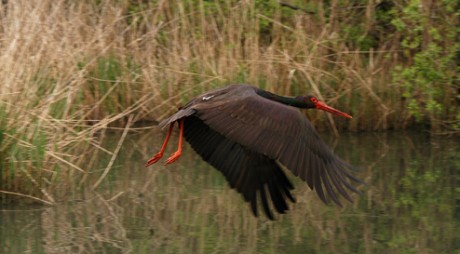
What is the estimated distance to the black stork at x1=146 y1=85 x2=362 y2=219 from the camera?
19.4 ft

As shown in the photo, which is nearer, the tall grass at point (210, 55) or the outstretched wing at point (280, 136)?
the outstretched wing at point (280, 136)

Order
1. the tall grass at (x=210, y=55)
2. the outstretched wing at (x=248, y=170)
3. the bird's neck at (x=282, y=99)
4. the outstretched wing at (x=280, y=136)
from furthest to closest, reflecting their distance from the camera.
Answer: the tall grass at (x=210, y=55)
the bird's neck at (x=282, y=99)
the outstretched wing at (x=248, y=170)
the outstretched wing at (x=280, y=136)

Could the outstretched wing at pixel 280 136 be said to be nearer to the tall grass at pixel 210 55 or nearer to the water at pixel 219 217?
the water at pixel 219 217

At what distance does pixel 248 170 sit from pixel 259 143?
2.11 ft

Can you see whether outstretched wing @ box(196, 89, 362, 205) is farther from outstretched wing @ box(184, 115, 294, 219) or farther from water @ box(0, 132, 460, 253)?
water @ box(0, 132, 460, 253)

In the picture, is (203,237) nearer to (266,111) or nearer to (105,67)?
(266,111)

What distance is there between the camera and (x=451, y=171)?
28.7 ft

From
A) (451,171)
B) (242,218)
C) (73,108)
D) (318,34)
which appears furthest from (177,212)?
(318,34)

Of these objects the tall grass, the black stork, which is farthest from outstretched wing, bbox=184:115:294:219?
the tall grass

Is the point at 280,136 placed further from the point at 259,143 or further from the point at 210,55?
the point at 210,55

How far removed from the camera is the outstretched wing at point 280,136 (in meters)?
5.87

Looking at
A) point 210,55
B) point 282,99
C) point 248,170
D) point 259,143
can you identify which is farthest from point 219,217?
point 210,55

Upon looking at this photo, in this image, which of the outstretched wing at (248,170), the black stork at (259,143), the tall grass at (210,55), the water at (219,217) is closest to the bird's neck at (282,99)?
the black stork at (259,143)

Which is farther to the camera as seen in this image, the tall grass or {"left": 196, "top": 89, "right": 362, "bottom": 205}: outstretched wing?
the tall grass
